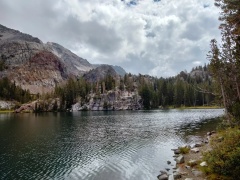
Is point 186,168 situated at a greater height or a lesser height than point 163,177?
greater

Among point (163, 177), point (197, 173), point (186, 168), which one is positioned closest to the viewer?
point (197, 173)

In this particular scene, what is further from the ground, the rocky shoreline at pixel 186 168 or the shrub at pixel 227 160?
the shrub at pixel 227 160

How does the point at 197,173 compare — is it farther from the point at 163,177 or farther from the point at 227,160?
the point at 227,160

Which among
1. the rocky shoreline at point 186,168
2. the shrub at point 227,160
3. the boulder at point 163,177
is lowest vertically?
the boulder at point 163,177

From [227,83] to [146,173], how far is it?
29.8 meters

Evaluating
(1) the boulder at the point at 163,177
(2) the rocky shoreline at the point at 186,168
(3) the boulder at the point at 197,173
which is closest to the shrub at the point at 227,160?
(3) the boulder at the point at 197,173

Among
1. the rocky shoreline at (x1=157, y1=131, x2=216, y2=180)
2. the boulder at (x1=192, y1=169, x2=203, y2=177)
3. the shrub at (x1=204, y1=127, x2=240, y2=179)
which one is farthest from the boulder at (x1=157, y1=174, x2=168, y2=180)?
the shrub at (x1=204, y1=127, x2=240, y2=179)

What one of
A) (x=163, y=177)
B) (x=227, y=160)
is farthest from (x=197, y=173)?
(x=227, y=160)

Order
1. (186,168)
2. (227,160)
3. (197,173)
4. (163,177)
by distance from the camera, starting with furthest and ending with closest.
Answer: (186,168), (163,177), (197,173), (227,160)

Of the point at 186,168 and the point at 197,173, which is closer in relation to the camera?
the point at 197,173

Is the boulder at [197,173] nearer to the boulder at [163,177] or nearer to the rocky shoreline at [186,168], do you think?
the rocky shoreline at [186,168]

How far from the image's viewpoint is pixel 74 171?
30547mm

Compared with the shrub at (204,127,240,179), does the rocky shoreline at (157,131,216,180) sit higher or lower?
lower

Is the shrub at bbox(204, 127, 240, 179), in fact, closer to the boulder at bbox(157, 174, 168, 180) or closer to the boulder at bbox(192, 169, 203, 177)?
the boulder at bbox(192, 169, 203, 177)
